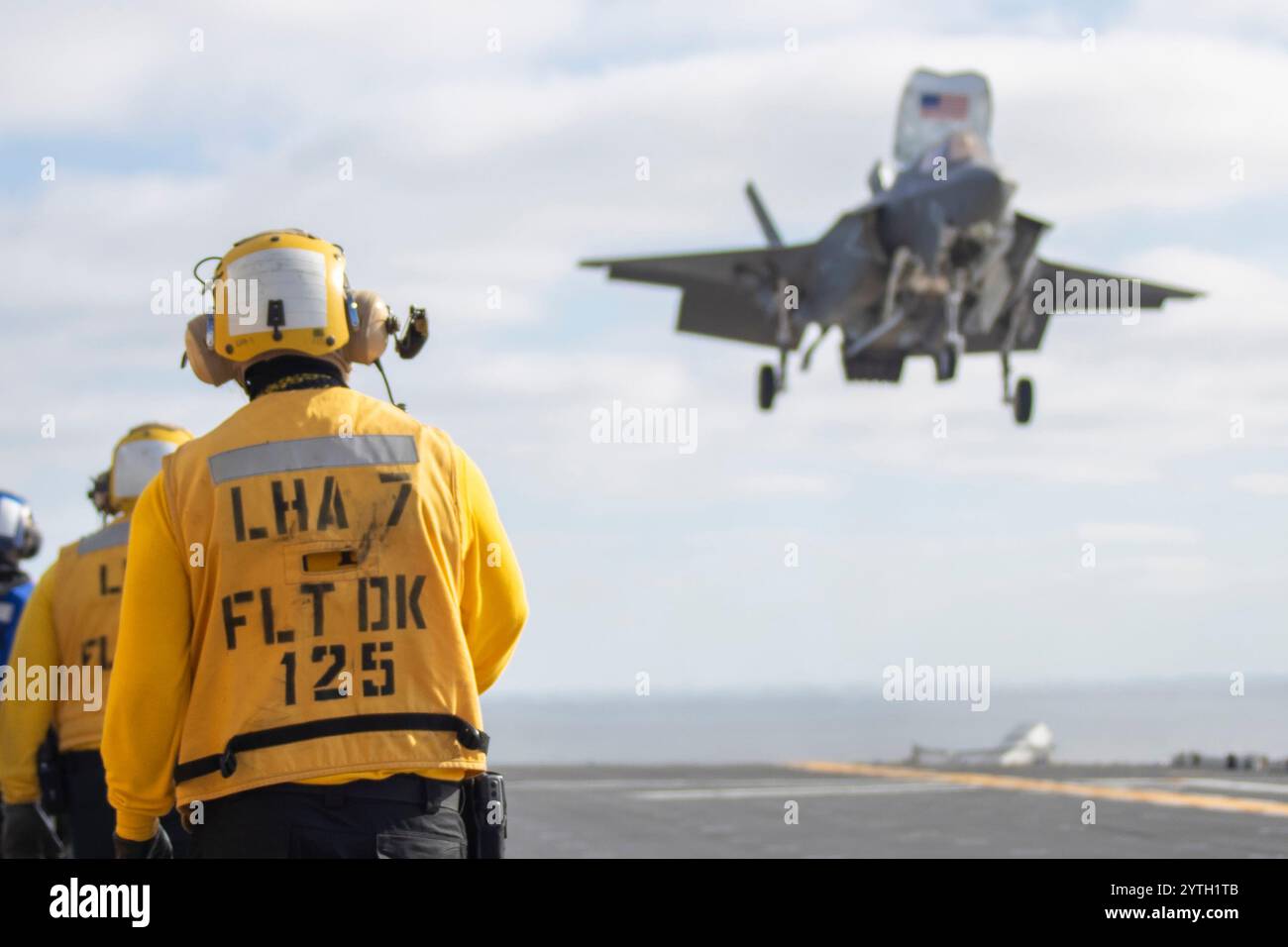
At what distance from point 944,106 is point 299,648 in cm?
3210

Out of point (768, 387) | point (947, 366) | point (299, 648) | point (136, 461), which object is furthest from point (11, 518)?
point (768, 387)

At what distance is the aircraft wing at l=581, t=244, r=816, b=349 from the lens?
32.6 m

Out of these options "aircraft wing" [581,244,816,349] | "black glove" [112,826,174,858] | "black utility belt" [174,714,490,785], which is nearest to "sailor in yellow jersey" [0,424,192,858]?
"black glove" [112,826,174,858]

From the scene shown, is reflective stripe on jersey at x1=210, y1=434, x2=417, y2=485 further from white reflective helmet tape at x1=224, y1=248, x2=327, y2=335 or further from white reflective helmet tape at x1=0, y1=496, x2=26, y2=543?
white reflective helmet tape at x1=0, y1=496, x2=26, y2=543

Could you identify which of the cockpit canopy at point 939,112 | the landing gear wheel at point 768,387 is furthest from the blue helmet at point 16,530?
the cockpit canopy at point 939,112

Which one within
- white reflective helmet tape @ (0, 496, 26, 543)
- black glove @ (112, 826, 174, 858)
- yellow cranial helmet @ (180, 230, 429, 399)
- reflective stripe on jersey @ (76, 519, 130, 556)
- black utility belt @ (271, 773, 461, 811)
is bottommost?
black glove @ (112, 826, 174, 858)

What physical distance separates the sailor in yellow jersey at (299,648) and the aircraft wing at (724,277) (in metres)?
28.6

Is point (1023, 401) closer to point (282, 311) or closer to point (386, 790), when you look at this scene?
point (282, 311)

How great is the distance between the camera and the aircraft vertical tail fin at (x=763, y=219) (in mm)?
34750

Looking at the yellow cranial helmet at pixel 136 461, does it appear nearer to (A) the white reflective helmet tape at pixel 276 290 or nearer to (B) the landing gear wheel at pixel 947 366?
(A) the white reflective helmet tape at pixel 276 290

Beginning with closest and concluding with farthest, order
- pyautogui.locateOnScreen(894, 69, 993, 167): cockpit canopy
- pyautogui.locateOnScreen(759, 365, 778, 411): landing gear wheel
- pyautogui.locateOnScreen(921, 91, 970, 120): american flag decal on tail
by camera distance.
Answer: pyautogui.locateOnScreen(759, 365, 778, 411): landing gear wheel < pyautogui.locateOnScreen(894, 69, 993, 167): cockpit canopy < pyautogui.locateOnScreen(921, 91, 970, 120): american flag decal on tail

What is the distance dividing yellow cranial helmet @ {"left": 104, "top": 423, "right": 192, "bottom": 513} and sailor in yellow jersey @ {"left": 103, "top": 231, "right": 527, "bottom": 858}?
358 cm

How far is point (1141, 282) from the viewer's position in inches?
1411
